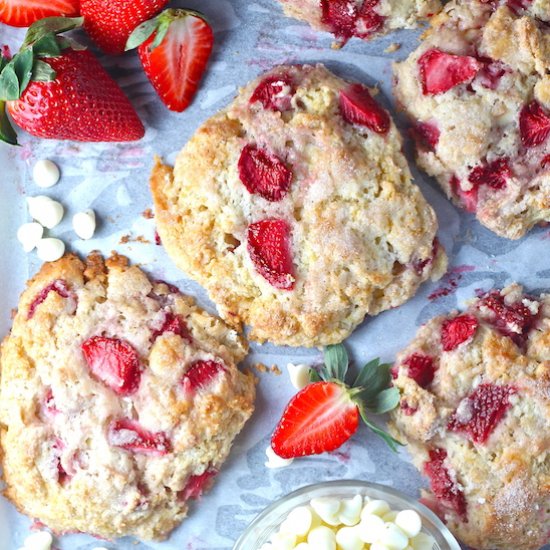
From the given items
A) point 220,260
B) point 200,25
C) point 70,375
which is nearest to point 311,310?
point 220,260

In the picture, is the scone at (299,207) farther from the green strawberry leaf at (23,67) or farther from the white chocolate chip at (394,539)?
the white chocolate chip at (394,539)

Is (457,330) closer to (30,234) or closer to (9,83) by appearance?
(30,234)

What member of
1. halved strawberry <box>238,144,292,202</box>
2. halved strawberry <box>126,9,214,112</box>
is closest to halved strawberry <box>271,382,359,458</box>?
halved strawberry <box>238,144,292,202</box>

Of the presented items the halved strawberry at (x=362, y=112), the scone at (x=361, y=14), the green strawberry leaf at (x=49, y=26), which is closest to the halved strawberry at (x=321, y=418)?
the halved strawberry at (x=362, y=112)

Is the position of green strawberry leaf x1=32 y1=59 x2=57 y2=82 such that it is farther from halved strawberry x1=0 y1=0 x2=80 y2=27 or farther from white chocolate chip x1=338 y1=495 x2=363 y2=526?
white chocolate chip x1=338 y1=495 x2=363 y2=526

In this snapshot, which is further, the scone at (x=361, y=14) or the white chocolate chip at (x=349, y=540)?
the scone at (x=361, y=14)

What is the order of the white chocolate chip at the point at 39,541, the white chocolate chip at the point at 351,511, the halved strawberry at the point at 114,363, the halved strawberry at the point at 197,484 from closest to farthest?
the white chocolate chip at the point at 351,511 < the halved strawberry at the point at 114,363 < the halved strawberry at the point at 197,484 < the white chocolate chip at the point at 39,541
